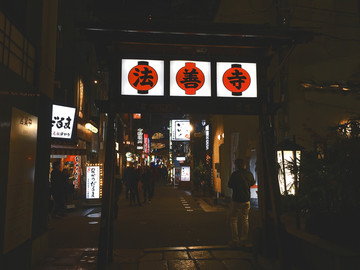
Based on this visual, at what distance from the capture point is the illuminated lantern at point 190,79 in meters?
7.34

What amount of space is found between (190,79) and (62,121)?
28.2 ft

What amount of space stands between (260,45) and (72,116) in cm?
992

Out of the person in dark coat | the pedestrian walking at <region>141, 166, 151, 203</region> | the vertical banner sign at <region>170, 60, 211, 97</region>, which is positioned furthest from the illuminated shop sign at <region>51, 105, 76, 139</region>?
the vertical banner sign at <region>170, 60, 211, 97</region>

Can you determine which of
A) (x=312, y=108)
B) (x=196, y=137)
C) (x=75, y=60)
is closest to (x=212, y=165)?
(x=196, y=137)

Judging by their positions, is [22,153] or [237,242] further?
[237,242]

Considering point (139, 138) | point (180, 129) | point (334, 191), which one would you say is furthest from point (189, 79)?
point (139, 138)

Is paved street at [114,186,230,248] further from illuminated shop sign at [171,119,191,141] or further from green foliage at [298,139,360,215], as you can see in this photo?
illuminated shop sign at [171,119,191,141]

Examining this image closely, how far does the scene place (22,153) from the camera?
5820 millimetres

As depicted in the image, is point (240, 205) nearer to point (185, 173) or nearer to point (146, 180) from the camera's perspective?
point (146, 180)

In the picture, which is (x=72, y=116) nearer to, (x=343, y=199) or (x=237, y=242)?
(x=237, y=242)

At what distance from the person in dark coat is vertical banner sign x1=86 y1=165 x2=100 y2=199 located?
7.51ft

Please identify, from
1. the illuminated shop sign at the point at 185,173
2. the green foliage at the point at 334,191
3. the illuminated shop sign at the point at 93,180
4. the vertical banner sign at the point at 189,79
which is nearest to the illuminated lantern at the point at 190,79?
the vertical banner sign at the point at 189,79

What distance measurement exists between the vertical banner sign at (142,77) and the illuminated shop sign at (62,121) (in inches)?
297

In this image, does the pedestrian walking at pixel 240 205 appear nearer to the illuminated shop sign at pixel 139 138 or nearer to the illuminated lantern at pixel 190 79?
the illuminated lantern at pixel 190 79
